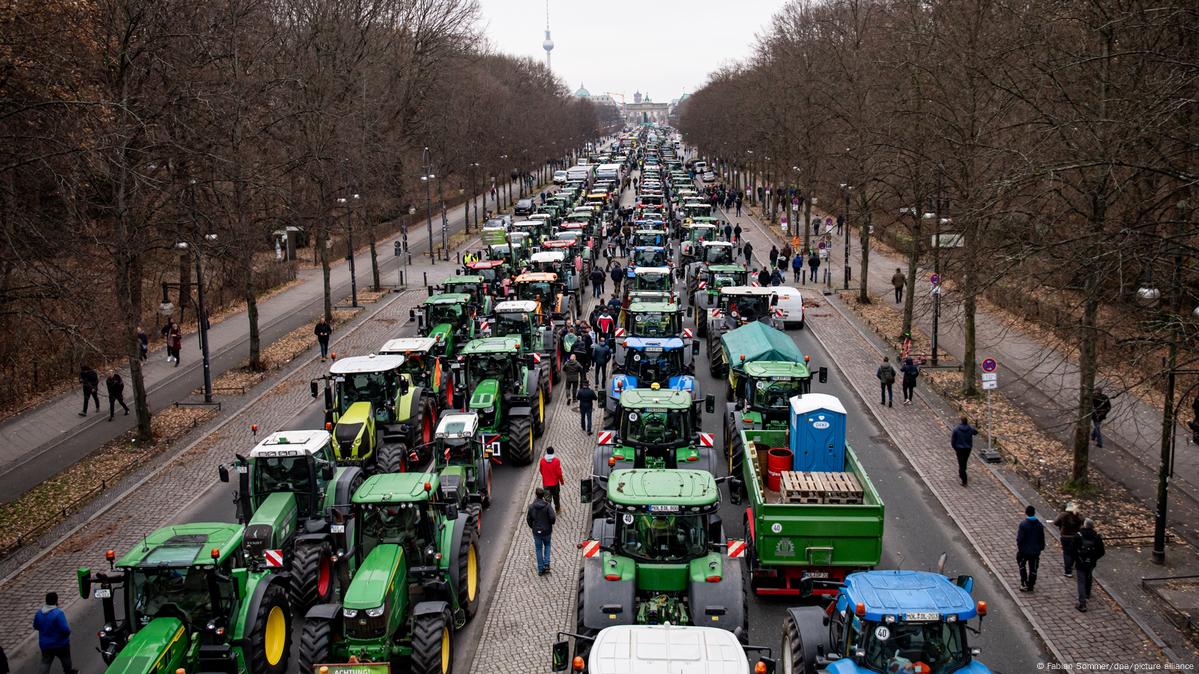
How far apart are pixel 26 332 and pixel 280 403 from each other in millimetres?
7493

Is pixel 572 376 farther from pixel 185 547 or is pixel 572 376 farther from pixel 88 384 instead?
pixel 185 547

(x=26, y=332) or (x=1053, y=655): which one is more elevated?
(x=26, y=332)

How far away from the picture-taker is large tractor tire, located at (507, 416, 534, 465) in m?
20.5

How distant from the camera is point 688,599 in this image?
480 inches

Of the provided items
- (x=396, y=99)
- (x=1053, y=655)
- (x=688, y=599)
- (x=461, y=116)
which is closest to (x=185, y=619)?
(x=688, y=599)

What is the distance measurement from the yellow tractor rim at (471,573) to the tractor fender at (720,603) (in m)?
3.59

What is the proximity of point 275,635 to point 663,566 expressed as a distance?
5.20m

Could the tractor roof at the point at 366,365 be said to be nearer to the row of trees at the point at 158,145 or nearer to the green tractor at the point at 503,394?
the green tractor at the point at 503,394

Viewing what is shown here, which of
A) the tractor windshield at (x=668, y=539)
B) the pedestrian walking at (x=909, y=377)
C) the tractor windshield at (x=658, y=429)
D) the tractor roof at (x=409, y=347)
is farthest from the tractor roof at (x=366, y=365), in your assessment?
the pedestrian walking at (x=909, y=377)

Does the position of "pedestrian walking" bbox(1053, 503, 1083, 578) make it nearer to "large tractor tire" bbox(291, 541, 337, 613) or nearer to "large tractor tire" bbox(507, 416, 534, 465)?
"large tractor tire" bbox(507, 416, 534, 465)

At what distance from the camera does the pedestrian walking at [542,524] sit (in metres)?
15.4

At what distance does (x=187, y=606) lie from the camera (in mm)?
11680

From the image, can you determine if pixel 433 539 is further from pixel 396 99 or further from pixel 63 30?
pixel 396 99

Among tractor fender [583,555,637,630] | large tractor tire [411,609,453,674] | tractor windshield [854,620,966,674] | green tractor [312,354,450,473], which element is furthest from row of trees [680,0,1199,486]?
green tractor [312,354,450,473]
